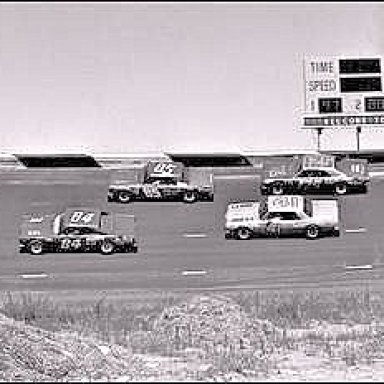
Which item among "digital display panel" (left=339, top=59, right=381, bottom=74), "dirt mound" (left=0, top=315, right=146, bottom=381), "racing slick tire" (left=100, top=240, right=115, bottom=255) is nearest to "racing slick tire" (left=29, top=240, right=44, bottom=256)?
"racing slick tire" (left=100, top=240, right=115, bottom=255)

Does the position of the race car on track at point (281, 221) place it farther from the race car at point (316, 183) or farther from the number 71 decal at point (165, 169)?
the number 71 decal at point (165, 169)

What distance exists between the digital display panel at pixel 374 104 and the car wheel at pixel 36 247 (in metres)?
7.81

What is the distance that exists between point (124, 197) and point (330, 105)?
4995 mm

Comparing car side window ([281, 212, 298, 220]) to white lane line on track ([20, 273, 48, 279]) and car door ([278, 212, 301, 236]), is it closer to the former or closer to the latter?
car door ([278, 212, 301, 236])

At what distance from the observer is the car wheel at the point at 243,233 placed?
17.1 m

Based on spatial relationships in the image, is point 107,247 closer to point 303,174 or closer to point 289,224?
point 289,224

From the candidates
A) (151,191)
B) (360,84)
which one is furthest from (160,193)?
(360,84)

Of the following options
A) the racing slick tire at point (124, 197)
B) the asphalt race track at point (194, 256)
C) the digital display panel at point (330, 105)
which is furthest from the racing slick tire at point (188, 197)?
the digital display panel at point (330, 105)

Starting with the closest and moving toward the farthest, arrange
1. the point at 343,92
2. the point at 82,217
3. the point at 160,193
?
1. the point at 82,217
2. the point at 160,193
3. the point at 343,92

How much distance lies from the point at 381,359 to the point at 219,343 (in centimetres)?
189

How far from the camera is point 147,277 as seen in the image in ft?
52.4

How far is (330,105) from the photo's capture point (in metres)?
21.0

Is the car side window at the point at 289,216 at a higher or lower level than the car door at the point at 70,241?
higher

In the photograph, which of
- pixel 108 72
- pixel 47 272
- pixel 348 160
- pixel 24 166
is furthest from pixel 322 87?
pixel 47 272
